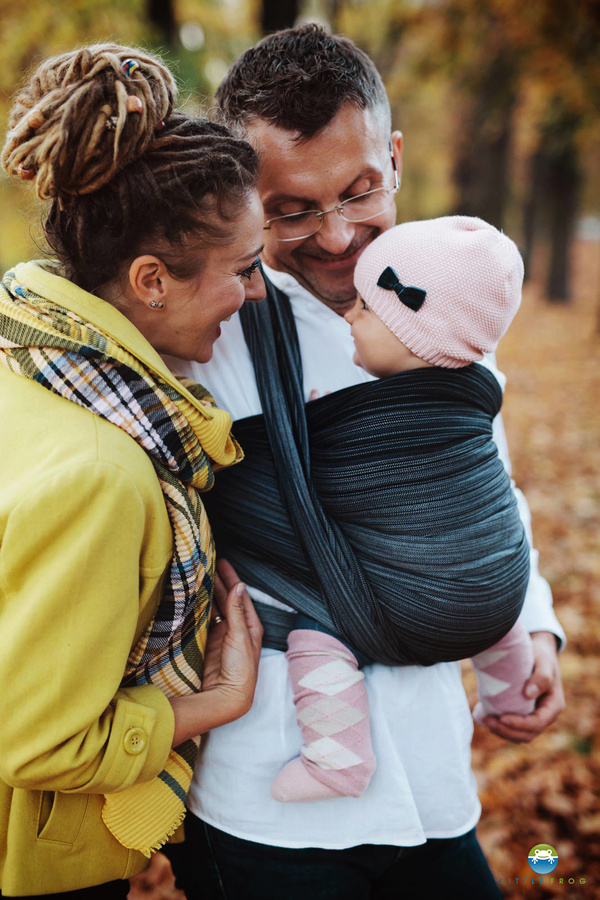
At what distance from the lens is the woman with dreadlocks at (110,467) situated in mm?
1163

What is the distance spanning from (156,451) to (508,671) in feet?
4.37

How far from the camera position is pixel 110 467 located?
1168 mm

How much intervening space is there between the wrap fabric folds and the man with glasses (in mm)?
54

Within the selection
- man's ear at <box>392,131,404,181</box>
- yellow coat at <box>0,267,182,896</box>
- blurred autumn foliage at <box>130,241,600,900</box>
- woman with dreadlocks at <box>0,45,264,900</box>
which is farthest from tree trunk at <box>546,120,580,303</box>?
yellow coat at <box>0,267,182,896</box>

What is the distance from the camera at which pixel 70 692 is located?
1.18m

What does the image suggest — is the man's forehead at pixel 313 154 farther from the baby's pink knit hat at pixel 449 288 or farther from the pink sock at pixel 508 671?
the pink sock at pixel 508 671

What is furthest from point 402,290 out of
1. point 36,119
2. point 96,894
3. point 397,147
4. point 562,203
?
point 562,203

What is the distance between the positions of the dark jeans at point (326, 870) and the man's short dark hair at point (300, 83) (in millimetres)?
1821

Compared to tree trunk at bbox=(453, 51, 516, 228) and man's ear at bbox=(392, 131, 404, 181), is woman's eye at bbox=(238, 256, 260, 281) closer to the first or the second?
man's ear at bbox=(392, 131, 404, 181)

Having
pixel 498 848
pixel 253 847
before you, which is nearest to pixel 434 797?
pixel 253 847

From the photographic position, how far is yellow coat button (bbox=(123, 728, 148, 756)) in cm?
127

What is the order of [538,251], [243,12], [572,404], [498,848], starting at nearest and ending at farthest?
[498,848]
[572,404]
[243,12]
[538,251]

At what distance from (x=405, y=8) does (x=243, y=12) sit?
343 cm

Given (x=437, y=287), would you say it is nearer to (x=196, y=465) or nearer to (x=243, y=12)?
(x=196, y=465)
